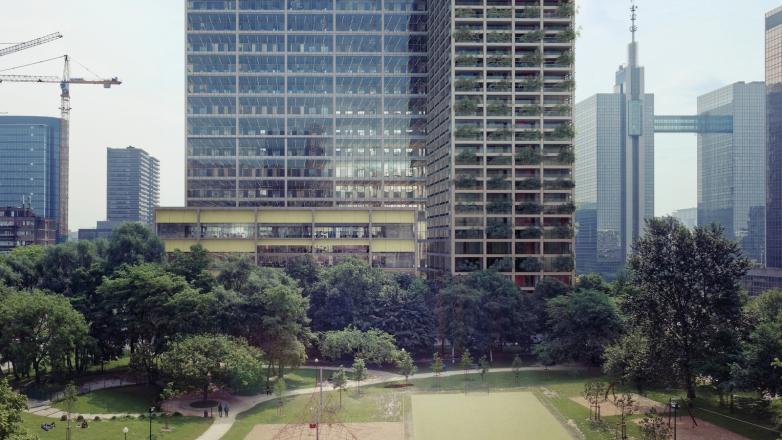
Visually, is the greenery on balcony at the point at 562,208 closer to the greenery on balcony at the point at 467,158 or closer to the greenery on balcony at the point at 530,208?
the greenery on balcony at the point at 530,208

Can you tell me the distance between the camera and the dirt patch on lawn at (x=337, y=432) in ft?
151

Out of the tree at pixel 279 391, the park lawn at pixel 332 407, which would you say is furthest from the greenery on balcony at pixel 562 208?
the tree at pixel 279 391

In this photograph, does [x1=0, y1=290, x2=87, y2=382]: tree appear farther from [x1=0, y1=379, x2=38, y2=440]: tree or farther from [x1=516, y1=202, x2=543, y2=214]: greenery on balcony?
[x1=516, y1=202, x2=543, y2=214]: greenery on balcony

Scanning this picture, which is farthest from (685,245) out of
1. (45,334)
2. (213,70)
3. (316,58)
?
(213,70)

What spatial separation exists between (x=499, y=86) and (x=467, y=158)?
13.8 meters

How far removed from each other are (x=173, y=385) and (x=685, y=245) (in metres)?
50.3

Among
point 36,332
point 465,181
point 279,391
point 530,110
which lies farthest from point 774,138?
point 36,332

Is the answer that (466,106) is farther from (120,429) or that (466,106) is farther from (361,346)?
Answer: (120,429)

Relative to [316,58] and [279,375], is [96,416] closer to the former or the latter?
[279,375]

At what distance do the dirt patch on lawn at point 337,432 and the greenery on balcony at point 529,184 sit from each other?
57038 millimetres

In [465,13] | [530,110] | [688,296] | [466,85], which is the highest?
[465,13]

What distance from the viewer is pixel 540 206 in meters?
96.1

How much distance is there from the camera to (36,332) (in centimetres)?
5434

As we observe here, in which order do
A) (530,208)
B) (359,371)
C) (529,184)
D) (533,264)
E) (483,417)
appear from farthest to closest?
(530,208) < (529,184) < (533,264) < (359,371) < (483,417)
